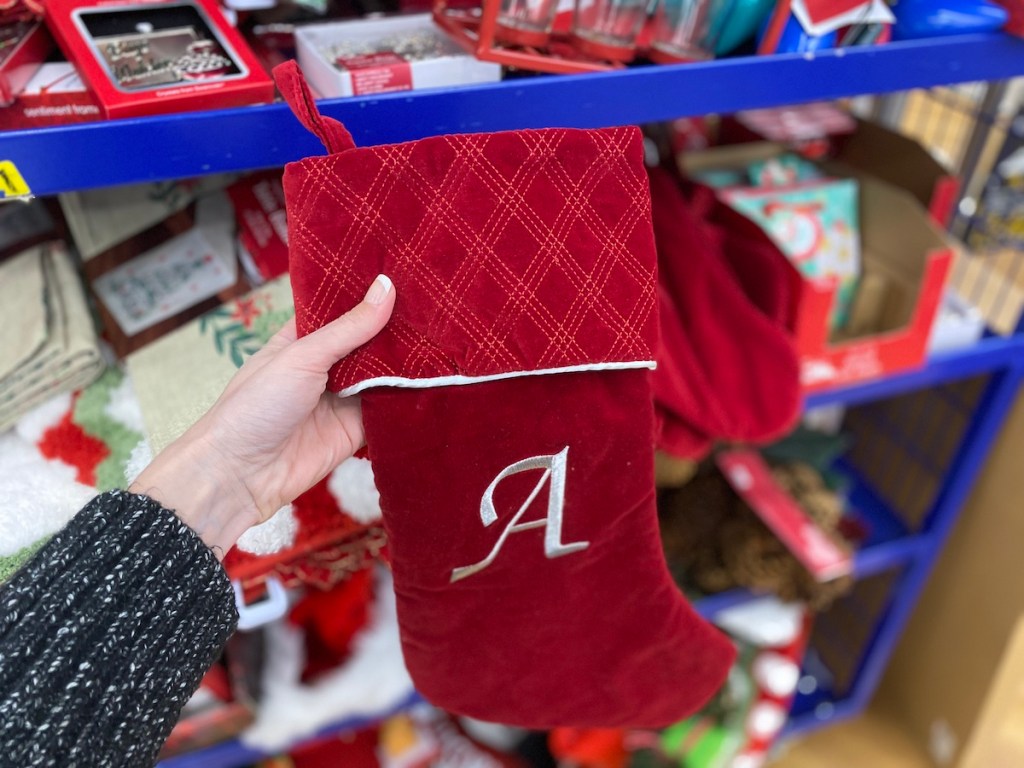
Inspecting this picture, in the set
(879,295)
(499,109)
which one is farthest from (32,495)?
(879,295)

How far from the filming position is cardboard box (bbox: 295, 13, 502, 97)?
63 cm

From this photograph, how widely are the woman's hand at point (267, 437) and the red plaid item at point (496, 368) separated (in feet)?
Answer: 0.06

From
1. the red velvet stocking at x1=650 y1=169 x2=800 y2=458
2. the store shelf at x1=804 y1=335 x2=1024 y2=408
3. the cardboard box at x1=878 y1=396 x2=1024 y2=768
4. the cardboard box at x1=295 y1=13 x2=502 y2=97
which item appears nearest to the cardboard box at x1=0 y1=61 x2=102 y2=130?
the cardboard box at x1=295 y1=13 x2=502 y2=97

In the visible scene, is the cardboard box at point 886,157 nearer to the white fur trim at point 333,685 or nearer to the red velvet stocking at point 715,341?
the red velvet stocking at point 715,341

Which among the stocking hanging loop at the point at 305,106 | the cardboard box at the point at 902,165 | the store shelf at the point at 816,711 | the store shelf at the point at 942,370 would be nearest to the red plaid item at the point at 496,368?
the stocking hanging loop at the point at 305,106

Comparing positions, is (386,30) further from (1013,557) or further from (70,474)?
(1013,557)

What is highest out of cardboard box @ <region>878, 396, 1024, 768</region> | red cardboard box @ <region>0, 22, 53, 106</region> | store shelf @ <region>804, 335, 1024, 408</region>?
red cardboard box @ <region>0, 22, 53, 106</region>

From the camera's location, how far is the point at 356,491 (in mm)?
753

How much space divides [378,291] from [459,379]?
85mm

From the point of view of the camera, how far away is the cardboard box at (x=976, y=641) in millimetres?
1220

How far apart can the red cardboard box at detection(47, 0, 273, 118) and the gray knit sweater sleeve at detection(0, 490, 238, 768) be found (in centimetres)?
29

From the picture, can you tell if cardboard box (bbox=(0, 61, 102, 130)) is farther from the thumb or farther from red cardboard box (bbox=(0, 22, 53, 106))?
the thumb

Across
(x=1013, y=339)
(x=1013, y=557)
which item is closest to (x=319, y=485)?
(x=1013, y=339)

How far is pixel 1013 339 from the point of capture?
3.57 ft
